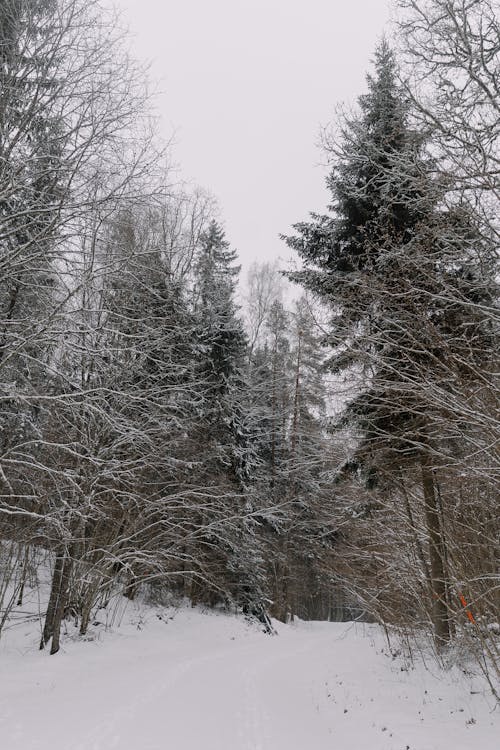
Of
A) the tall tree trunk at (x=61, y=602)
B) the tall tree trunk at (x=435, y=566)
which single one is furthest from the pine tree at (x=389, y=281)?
the tall tree trunk at (x=61, y=602)

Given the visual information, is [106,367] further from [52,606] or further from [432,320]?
[432,320]

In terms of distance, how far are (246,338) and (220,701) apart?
1305 cm

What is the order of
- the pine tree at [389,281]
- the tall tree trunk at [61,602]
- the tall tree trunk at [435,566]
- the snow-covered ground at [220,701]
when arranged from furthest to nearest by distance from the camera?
the tall tree trunk at [61,602] < the tall tree trunk at [435,566] < the pine tree at [389,281] < the snow-covered ground at [220,701]

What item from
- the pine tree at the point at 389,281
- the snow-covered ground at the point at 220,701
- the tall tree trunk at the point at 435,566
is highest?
the pine tree at the point at 389,281

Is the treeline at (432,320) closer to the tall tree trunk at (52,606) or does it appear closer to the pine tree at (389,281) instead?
the pine tree at (389,281)

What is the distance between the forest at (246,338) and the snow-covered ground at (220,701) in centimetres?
72

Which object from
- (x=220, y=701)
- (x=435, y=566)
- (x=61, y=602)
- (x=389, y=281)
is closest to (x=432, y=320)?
(x=389, y=281)

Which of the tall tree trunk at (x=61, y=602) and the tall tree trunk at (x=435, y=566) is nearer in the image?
the tall tree trunk at (x=435, y=566)

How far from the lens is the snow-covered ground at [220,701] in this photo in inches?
208

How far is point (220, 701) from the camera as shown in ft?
23.9

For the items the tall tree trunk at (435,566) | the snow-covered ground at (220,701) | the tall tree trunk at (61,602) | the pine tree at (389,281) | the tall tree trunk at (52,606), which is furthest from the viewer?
the tall tree trunk at (52,606)

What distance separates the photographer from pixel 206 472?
645 inches

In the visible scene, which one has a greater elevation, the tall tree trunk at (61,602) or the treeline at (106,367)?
the treeline at (106,367)

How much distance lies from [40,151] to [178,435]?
9173 mm
